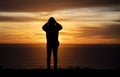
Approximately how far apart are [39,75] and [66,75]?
1.11m

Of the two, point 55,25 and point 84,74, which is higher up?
point 55,25

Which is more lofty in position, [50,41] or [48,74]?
[50,41]

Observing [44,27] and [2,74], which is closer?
[2,74]

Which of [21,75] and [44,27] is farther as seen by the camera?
[44,27]

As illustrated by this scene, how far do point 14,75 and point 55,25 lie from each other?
3.51m

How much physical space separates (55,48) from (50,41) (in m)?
0.45

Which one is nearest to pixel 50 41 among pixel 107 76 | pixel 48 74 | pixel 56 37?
pixel 56 37

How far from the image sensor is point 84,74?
1560cm

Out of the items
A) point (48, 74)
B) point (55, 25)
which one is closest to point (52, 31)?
point (55, 25)

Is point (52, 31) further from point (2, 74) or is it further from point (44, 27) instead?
point (2, 74)

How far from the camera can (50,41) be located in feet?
57.8

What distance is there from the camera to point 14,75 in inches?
601

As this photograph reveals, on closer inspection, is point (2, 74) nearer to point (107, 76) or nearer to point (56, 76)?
point (56, 76)

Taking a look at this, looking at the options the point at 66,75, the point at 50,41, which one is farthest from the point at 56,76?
the point at 50,41
